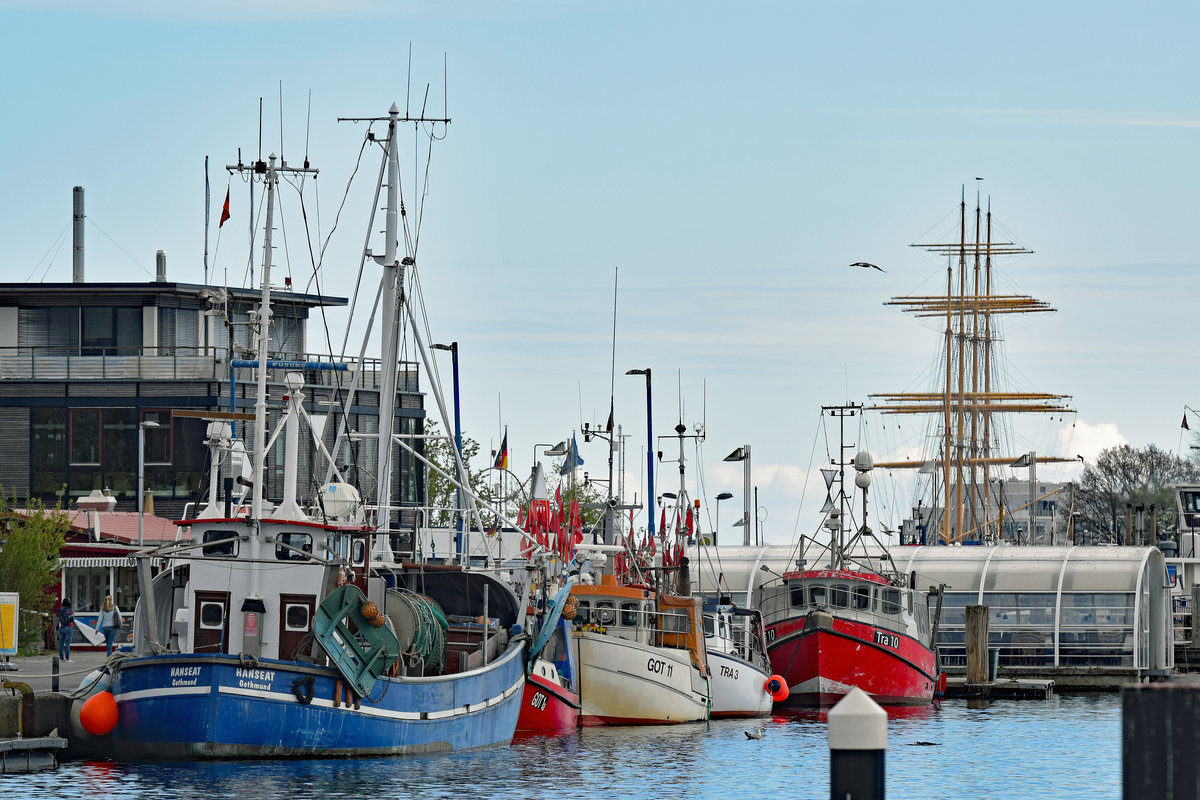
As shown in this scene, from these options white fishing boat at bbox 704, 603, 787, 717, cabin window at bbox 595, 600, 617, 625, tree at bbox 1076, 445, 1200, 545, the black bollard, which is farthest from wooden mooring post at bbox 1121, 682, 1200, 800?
tree at bbox 1076, 445, 1200, 545

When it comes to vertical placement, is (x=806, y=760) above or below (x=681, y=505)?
below

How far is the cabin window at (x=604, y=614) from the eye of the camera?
47.1 m

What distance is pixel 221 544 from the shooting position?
34031 mm

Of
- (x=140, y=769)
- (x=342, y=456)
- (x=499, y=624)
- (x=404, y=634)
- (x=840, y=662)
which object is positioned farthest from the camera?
(x=342, y=456)

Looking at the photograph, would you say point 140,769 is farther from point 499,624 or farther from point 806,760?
point 806,760

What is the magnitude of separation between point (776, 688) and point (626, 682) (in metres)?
8.31

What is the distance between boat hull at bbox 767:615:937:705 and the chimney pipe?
149ft

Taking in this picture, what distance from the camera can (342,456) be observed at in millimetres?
79312

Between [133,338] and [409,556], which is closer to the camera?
[409,556]

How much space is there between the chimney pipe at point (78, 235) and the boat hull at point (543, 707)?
50.5 metres

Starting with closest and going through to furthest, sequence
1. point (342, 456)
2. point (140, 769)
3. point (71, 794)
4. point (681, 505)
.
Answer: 1. point (71, 794)
2. point (140, 769)
3. point (681, 505)
4. point (342, 456)

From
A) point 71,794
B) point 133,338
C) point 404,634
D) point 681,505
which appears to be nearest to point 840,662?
point 681,505

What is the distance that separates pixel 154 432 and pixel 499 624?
118 feet

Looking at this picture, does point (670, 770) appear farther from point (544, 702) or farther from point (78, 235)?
point (78, 235)
